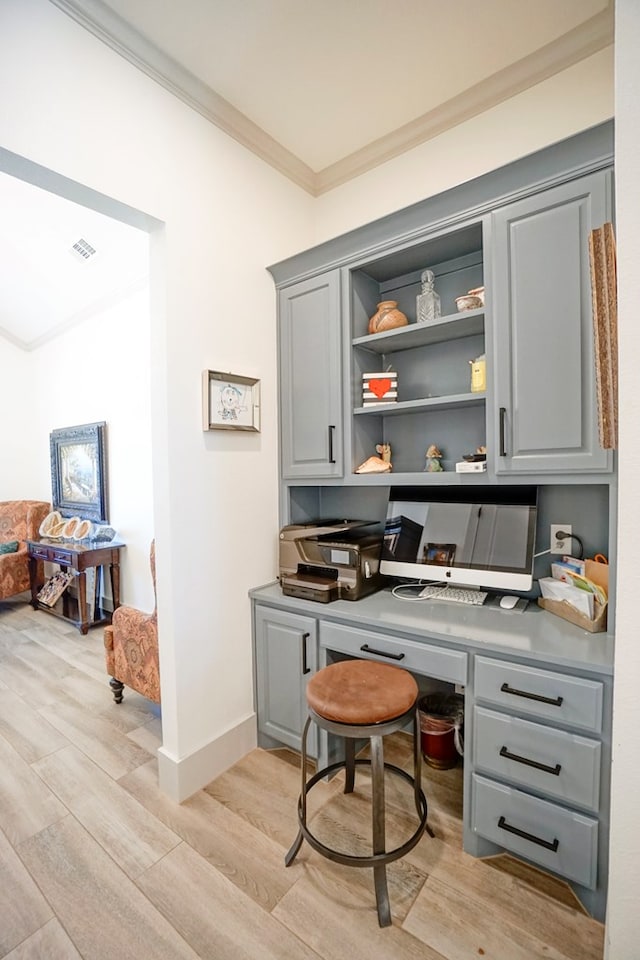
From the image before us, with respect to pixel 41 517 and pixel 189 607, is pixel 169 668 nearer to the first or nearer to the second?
pixel 189 607

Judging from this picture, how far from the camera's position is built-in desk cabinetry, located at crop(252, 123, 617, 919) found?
4.50 feet

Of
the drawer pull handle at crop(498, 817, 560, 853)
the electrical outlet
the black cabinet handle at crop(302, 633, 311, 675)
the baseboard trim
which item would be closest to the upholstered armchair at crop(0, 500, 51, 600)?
the baseboard trim

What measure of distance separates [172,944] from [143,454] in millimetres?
3205

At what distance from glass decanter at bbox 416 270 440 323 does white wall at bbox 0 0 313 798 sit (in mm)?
807

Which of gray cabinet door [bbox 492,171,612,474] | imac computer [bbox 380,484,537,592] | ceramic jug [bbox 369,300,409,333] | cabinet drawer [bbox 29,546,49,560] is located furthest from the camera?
cabinet drawer [bbox 29,546,49,560]

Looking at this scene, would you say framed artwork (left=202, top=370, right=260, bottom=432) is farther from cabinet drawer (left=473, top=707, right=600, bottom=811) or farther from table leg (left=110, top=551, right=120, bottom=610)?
table leg (left=110, top=551, right=120, bottom=610)

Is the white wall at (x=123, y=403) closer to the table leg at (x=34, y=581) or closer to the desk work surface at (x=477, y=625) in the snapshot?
the table leg at (x=34, y=581)

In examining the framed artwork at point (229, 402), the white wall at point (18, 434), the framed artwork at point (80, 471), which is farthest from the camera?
the white wall at point (18, 434)

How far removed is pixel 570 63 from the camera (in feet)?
5.86

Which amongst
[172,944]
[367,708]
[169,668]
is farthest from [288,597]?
[172,944]

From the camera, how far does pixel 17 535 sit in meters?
4.70

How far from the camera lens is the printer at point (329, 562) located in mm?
1985

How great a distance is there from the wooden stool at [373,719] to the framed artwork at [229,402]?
1.20 m

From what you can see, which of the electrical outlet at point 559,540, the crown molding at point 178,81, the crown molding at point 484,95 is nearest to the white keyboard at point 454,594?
the electrical outlet at point 559,540
